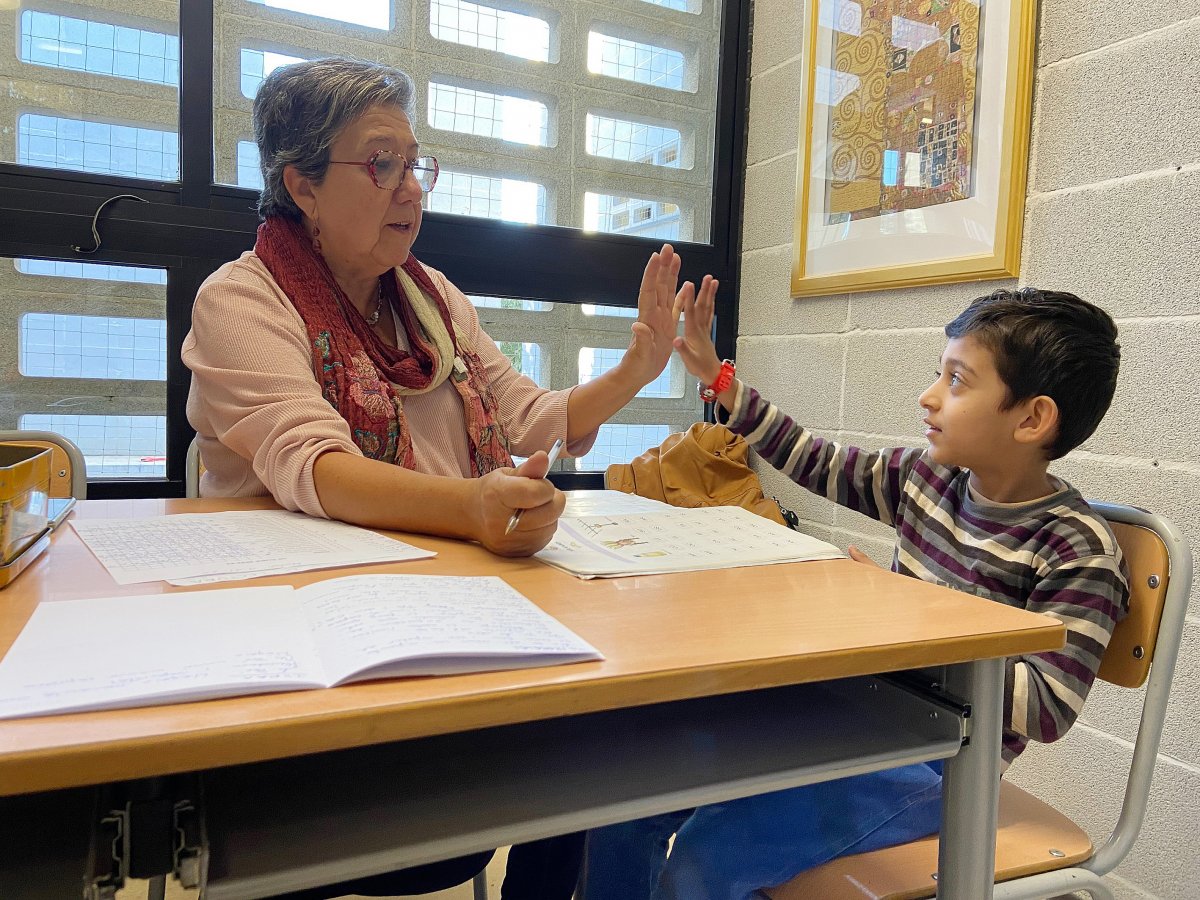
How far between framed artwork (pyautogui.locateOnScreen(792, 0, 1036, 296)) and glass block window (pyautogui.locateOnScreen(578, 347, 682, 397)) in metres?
0.50

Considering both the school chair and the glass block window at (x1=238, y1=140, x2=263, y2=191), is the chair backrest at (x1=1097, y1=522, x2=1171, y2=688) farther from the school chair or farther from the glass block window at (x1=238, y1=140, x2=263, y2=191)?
the glass block window at (x1=238, y1=140, x2=263, y2=191)

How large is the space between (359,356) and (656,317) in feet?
1.46

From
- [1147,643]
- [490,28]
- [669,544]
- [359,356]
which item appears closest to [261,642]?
[669,544]

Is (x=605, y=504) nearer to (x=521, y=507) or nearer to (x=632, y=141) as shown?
(x=521, y=507)

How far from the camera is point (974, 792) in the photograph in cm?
73

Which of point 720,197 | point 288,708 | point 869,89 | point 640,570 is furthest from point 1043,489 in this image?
point 720,197

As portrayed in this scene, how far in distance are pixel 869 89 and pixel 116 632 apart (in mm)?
2075

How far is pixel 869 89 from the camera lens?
6.88ft

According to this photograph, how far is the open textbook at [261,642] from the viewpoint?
460 mm

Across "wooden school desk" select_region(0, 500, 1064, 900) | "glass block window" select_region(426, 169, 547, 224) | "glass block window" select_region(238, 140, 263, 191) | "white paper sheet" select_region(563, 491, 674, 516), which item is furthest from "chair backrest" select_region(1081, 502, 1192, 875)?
"glass block window" select_region(238, 140, 263, 191)

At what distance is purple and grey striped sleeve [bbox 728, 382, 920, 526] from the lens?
1364 mm

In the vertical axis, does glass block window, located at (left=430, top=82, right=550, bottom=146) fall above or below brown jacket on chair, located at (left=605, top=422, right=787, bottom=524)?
above

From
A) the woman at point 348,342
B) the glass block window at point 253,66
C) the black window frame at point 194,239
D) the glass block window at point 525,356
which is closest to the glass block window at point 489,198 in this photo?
the black window frame at point 194,239

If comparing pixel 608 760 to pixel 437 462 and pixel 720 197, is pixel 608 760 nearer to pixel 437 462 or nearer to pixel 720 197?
pixel 437 462
